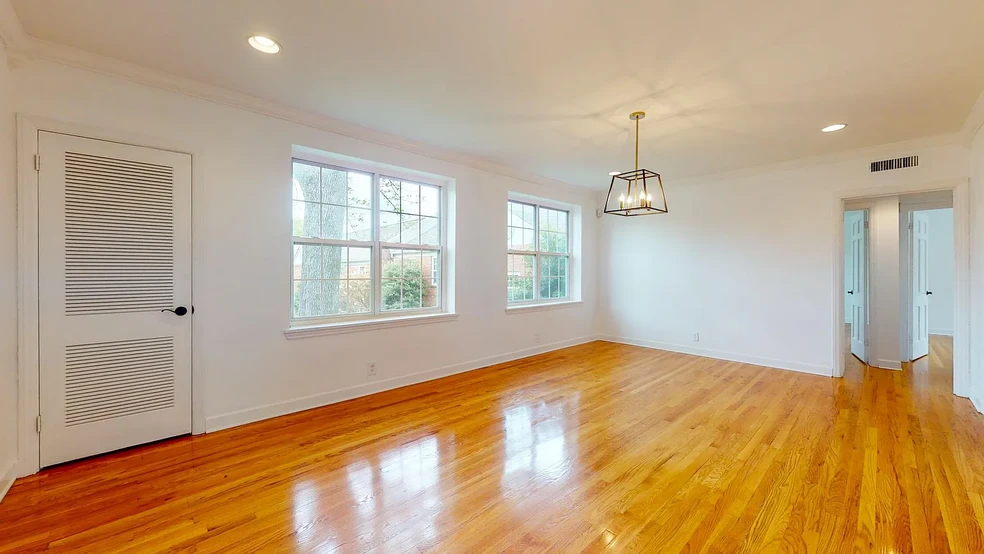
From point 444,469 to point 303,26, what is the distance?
2.63m

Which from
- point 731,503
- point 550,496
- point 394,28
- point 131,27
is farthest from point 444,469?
point 131,27

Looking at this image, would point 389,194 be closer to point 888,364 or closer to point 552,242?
point 552,242

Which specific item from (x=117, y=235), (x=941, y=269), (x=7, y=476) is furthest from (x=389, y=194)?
(x=941, y=269)

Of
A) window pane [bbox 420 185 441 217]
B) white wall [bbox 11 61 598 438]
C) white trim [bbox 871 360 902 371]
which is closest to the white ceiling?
white wall [bbox 11 61 598 438]

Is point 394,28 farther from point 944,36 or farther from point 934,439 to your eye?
point 934,439

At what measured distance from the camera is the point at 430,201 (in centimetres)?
458

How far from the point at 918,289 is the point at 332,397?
754 centimetres

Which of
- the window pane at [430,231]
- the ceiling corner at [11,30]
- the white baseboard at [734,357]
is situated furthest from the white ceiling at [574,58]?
the white baseboard at [734,357]

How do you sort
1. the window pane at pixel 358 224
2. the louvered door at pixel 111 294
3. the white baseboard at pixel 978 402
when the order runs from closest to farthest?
the louvered door at pixel 111 294
the white baseboard at pixel 978 402
the window pane at pixel 358 224

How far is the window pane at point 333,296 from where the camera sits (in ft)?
12.3

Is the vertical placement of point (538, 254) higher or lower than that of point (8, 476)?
higher

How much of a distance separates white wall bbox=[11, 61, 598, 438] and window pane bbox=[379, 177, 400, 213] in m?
0.24

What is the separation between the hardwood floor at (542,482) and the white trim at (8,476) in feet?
0.15

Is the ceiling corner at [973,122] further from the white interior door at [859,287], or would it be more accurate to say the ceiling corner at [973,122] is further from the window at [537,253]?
the window at [537,253]
